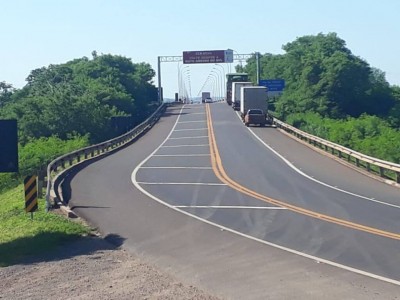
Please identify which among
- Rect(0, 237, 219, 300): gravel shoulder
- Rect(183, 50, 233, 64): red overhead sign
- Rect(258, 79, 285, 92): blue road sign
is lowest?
Rect(0, 237, 219, 300): gravel shoulder

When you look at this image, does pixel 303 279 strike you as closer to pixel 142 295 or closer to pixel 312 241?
pixel 142 295

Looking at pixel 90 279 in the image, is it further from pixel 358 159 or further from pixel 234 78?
pixel 234 78

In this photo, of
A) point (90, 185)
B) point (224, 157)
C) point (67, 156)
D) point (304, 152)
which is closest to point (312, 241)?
point (90, 185)

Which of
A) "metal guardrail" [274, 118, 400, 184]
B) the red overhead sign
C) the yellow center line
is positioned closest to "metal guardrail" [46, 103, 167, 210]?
the yellow center line

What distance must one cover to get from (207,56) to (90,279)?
99.8 m

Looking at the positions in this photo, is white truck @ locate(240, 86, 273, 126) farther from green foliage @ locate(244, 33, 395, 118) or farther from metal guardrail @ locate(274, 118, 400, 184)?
green foliage @ locate(244, 33, 395, 118)

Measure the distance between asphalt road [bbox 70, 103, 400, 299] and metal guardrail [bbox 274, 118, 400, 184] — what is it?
2.91 feet

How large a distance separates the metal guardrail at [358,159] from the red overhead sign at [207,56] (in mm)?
52780

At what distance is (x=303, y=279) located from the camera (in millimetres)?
12703

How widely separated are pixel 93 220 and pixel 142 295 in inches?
344

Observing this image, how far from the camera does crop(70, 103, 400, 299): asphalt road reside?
42.5ft

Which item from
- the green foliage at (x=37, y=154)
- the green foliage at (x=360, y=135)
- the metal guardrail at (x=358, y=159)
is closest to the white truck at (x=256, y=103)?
the green foliage at (x=360, y=135)

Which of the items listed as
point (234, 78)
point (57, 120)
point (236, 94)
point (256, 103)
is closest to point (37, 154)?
point (57, 120)

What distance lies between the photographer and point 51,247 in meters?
16.5
